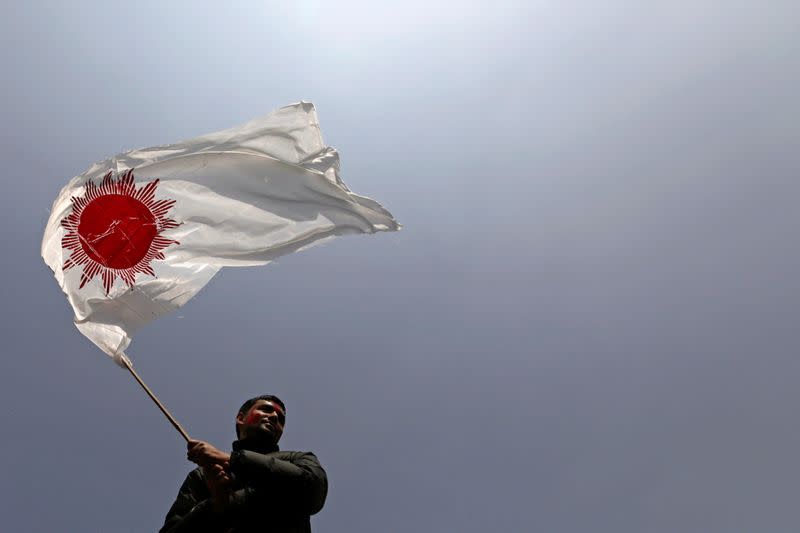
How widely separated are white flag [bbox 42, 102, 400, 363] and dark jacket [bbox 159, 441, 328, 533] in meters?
3.06

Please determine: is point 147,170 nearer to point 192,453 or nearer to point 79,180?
point 79,180

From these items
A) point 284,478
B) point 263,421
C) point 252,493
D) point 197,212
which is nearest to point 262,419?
point 263,421

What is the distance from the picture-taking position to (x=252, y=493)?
5.79 metres

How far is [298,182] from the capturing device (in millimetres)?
8984

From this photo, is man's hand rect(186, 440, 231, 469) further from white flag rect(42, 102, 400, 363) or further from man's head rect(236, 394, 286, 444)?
white flag rect(42, 102, 400, 363)

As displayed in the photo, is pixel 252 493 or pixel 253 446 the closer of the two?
pixel 252 493

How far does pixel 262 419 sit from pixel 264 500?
99cm

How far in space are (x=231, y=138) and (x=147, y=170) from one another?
44.3 inches

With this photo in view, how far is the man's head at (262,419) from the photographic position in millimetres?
6508

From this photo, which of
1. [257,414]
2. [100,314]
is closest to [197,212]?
[100,314]

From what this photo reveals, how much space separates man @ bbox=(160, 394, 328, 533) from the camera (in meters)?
5.45

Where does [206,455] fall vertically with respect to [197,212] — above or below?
below

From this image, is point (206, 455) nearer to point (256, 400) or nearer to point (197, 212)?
point (256, 400)

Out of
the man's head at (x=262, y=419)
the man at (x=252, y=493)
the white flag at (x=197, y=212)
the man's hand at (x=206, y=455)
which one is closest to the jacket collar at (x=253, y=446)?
the man's head at (x=262, y=419)
